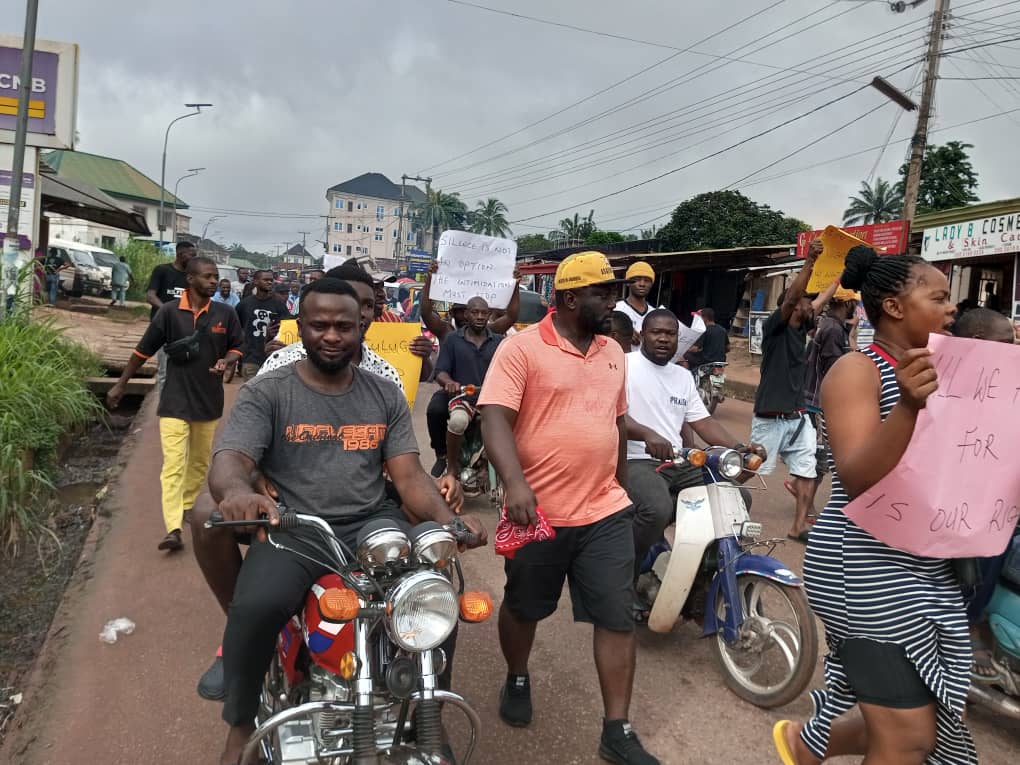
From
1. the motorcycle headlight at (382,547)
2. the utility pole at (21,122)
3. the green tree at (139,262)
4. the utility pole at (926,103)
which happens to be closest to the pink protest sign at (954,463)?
the motorcycle headlight at (382,547)

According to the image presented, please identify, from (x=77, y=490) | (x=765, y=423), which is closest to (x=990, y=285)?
(x=765, y=423)

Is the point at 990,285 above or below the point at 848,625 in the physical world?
above

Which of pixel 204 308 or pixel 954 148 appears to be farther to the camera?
pixel 954 148

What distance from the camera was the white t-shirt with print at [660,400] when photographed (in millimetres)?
4078

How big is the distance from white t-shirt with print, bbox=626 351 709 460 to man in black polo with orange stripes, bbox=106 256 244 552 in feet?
9.33

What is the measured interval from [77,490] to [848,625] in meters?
7.12

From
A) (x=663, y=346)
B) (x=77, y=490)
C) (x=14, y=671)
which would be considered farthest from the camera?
(x=77, y=490)

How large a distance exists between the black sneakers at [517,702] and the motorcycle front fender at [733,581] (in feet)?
3.19

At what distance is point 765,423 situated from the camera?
235 inches

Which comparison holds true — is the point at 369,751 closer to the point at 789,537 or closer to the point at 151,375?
the point at 789,537

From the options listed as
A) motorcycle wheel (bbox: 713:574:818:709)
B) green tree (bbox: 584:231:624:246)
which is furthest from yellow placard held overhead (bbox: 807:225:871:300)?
green tree (bbox: 584:231:624:246)

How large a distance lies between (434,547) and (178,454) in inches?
141

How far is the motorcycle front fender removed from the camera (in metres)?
3.37

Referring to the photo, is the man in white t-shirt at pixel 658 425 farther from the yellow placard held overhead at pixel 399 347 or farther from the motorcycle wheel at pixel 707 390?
the motorcycle wheel at pixel 707 390
